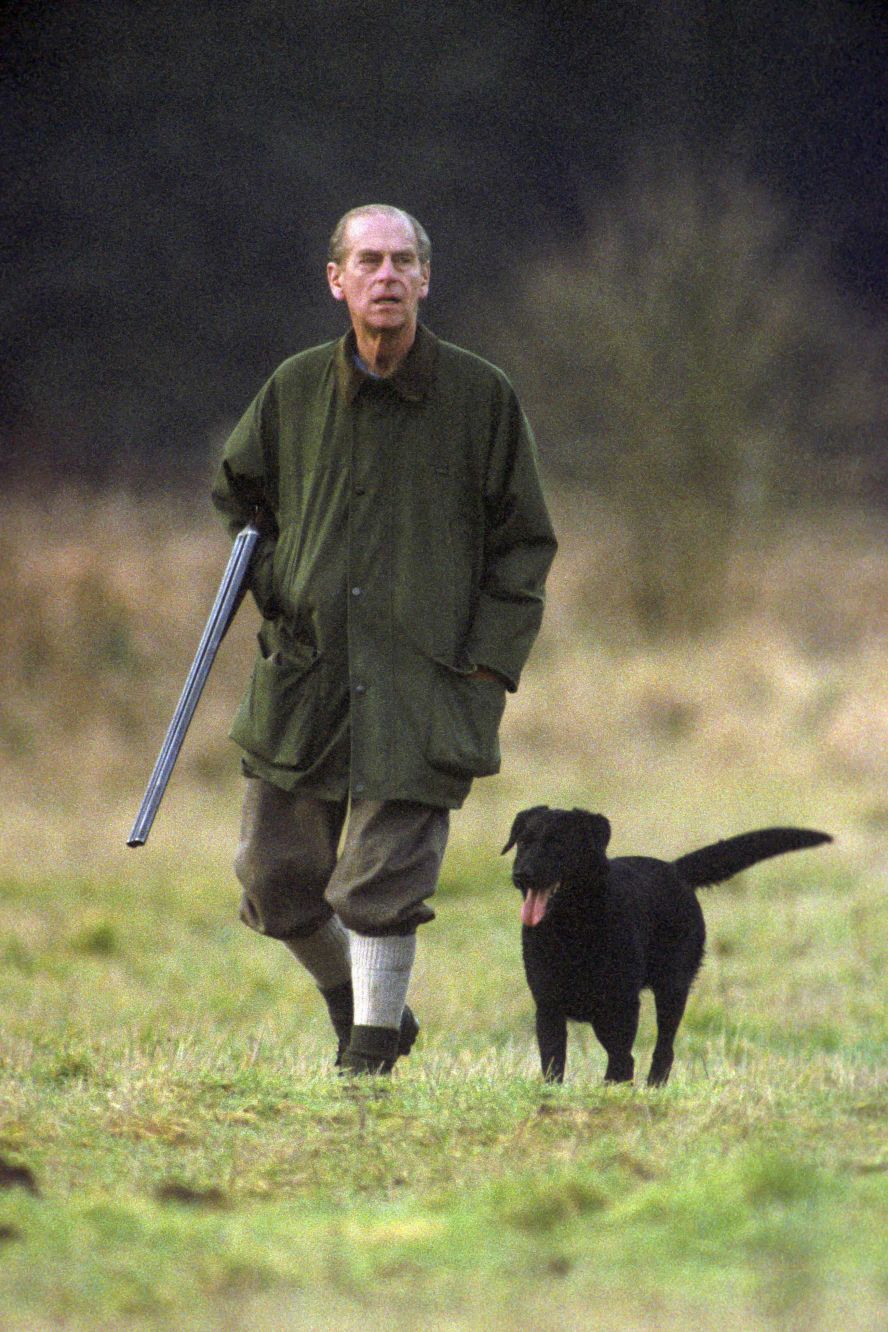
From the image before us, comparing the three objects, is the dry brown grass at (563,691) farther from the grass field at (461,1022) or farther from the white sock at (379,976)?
the white sock at (379,976)

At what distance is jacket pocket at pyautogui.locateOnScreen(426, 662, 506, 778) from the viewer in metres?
5.46

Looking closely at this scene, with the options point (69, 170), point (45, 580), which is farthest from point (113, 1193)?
point (69, 170)

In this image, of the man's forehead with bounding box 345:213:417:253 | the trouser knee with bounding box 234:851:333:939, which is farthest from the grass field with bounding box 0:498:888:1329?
the man's forehead with bounding box 345:213:417:253

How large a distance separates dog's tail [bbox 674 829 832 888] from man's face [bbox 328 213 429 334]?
6.32 feet

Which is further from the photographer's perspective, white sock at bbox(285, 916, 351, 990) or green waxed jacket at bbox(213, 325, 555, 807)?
white sock at bbox(285, 916, 351, 990)

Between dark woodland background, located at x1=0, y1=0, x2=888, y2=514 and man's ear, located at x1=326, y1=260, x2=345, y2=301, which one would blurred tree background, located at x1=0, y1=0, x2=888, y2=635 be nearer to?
dark woodland background, located at x1=0, y1=0, x2=888, y2=514

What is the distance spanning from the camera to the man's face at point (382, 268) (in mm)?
5492

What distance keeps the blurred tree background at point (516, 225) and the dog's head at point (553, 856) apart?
15.2 m

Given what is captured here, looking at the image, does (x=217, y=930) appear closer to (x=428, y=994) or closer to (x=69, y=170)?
(x=428, y=994)

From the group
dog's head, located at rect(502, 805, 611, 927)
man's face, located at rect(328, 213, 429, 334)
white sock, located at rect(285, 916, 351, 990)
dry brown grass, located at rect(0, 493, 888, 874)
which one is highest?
dry brown grass, located at rect(0, 493, 888, 874)

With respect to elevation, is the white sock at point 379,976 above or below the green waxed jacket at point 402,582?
A: below

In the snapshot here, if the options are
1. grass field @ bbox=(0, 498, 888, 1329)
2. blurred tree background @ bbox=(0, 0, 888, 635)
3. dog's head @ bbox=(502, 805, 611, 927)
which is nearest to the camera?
grass field @ bbox=(0, 498, 888, 1329)

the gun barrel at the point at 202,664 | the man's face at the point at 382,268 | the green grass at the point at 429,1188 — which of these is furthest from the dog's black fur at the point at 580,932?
the man's face at the point at 382,268

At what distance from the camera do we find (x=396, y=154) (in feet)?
70.7
